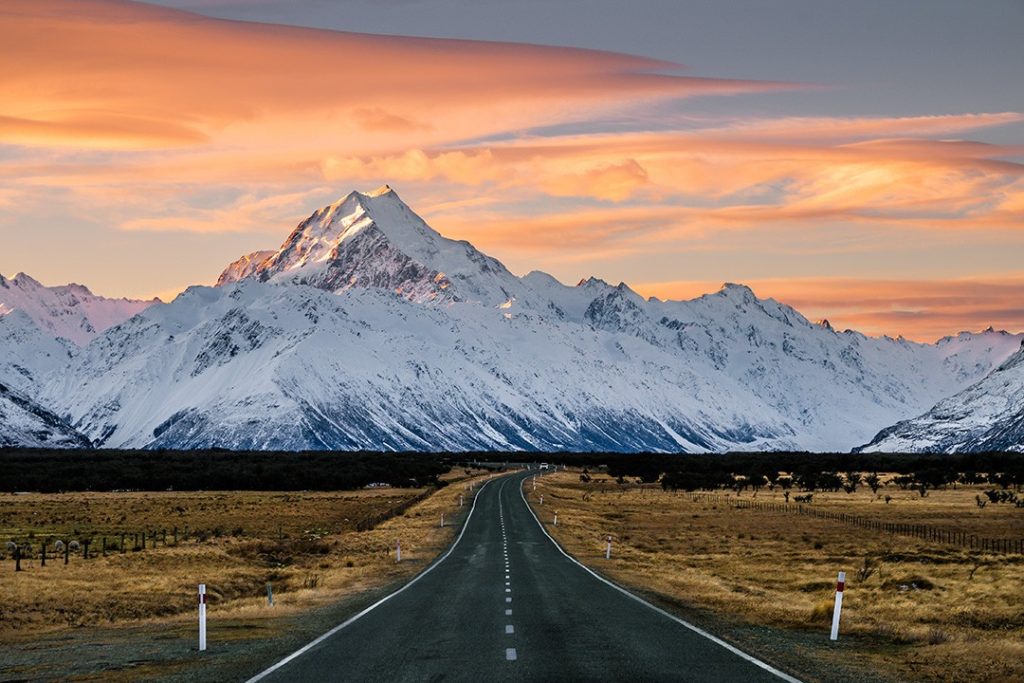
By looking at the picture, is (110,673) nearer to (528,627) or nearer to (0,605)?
(528,627)

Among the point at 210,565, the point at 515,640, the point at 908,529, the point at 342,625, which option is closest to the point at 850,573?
the point at 210,565

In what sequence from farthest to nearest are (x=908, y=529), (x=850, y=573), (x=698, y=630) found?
1. (x=908, y=529)
2. (x=850, y=573)
3. (x=698, y=630)

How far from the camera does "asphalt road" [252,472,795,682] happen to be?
21.9 m

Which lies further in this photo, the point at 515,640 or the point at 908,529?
the point at 908,529

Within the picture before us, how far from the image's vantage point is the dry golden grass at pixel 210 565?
39406mm

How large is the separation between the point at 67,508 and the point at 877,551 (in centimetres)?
7347

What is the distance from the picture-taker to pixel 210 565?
180 feet

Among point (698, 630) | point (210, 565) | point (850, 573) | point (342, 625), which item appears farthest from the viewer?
point (210, 565)

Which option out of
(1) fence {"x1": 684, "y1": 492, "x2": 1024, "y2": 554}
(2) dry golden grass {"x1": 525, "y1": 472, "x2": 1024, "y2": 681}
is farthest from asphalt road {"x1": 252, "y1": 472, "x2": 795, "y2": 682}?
(1) fence {"x1": 684, "y1": 492, "x2": 1024, "y2": 554}

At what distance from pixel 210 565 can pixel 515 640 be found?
3138cm

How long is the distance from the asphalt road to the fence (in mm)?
32653

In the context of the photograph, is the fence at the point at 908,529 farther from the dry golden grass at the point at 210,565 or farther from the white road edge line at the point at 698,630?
the dry golden grass at the point at 210,565

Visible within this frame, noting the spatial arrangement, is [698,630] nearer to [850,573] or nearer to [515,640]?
[515,640]

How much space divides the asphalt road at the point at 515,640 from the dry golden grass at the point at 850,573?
3170 mm
